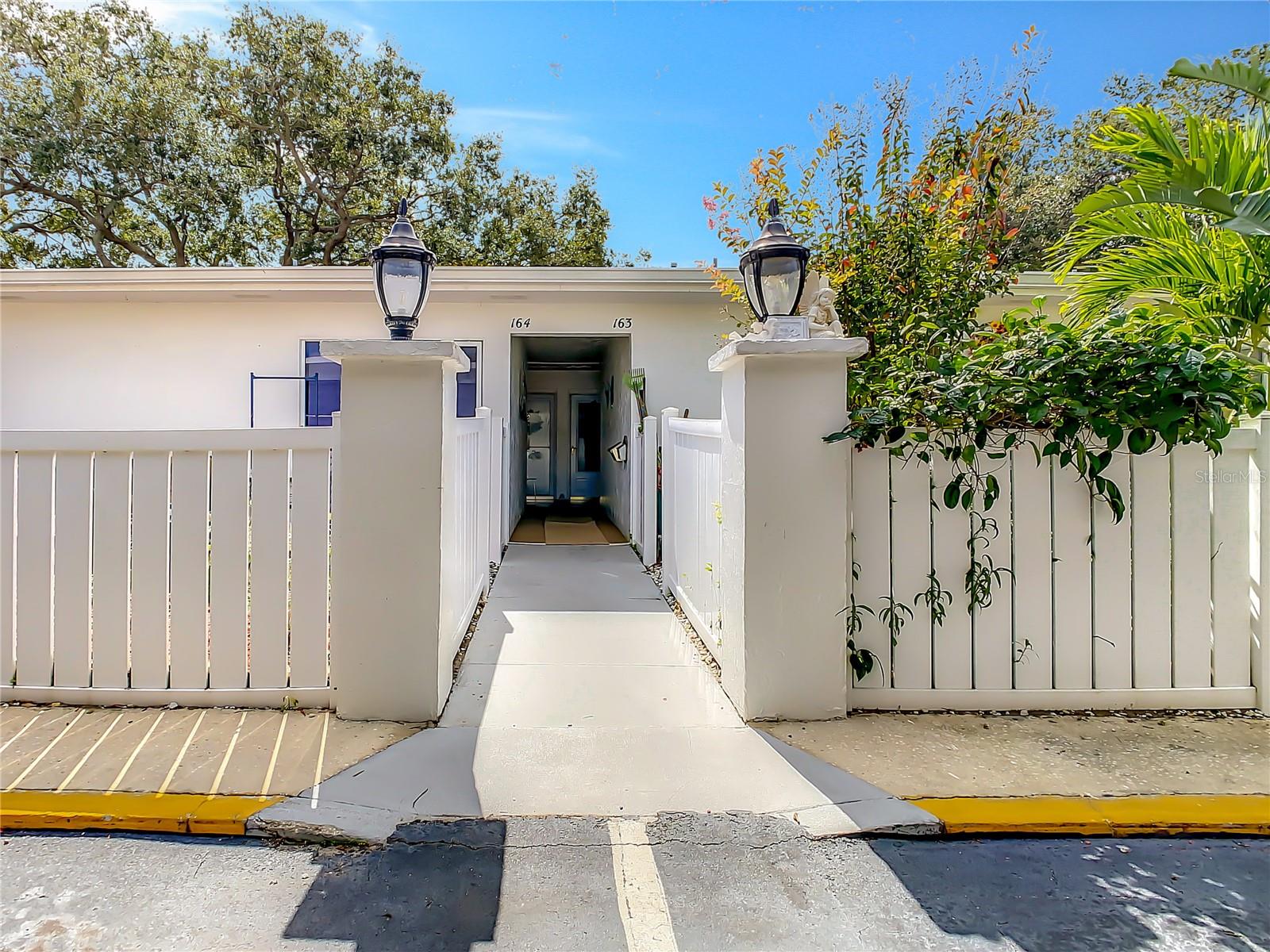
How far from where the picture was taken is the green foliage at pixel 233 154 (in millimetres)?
13438

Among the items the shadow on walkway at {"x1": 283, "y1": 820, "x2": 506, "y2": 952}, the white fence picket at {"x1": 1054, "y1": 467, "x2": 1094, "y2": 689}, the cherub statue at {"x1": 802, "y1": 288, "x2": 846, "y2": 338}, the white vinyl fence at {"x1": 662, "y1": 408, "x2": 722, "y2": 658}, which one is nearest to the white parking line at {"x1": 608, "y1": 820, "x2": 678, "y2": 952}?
the shadow on walkway at {"x1": 283, "y1": 820, "x2": 506, "y2": 952}

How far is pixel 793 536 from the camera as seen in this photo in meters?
2.83

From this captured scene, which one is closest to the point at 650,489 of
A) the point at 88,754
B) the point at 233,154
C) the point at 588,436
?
the point at 88,754

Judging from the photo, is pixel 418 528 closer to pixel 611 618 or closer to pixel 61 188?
pixel 611 618

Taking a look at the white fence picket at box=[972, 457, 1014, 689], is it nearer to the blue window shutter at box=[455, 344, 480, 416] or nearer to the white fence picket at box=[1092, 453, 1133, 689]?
the white fence picket at box=[1092, 453, 1133, 689]

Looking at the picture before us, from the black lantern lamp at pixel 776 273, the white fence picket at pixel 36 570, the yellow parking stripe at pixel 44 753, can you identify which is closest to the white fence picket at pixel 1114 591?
the black lantern lamp at pixel 776 273

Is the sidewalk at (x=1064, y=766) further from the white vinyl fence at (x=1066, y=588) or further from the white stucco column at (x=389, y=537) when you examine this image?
the white stucco column at (x=389, y=537)

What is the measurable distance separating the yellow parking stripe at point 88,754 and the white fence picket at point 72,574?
0.90 feet

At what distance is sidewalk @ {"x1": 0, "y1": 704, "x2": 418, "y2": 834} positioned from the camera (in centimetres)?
210

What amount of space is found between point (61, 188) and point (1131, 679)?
63.3 ft

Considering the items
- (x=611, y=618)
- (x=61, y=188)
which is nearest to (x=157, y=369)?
(x=611, y=618)

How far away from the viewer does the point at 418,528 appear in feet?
9.13

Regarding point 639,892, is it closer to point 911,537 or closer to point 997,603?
point 911,537

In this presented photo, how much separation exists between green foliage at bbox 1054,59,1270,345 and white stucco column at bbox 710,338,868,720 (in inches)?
65.6
